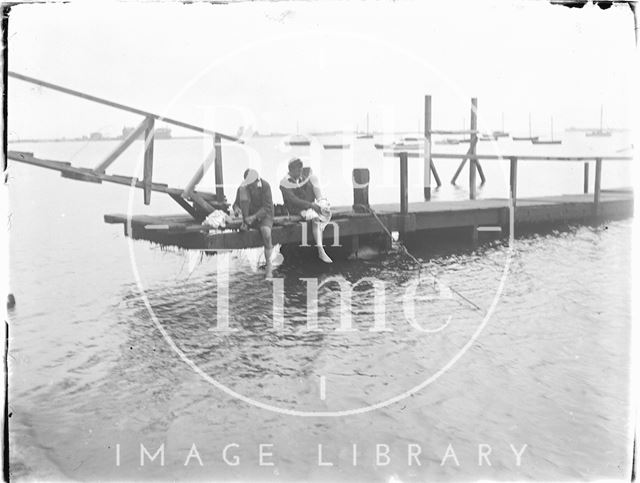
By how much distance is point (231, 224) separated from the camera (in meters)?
13.2

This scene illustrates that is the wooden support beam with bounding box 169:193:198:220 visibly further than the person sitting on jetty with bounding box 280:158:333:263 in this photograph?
No

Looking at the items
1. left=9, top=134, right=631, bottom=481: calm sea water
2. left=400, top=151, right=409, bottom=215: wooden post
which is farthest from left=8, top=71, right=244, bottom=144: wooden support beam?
left=400, top=151, right=409, bottom=215: wooden post

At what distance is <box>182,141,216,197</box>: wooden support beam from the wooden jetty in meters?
0.02

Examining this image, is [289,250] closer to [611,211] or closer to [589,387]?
[589,387]

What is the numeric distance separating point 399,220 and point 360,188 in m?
1.59

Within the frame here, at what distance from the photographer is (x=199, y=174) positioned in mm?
13438

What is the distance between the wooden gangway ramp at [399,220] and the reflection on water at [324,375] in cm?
120

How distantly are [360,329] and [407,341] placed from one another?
930 mm

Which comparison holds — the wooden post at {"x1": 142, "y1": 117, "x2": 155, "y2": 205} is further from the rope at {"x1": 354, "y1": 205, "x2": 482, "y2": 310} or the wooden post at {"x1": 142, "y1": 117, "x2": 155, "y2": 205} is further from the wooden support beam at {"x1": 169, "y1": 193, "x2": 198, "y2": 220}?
the rope at {"x1": 354, "y1": 205, "x2": 482, "y2": 310}

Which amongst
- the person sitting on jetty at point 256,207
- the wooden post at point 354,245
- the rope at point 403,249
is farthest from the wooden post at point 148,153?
the wooden post at point 354,245

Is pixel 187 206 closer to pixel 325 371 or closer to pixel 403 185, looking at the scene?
pixel 325 371

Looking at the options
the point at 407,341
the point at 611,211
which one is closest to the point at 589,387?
the point at 407,341

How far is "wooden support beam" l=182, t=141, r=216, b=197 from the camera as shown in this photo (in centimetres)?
1314

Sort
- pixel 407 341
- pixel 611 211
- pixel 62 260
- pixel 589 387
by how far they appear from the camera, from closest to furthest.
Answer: pixel 589 387 → pixel 407 341 → pixel 62 260 → pixel 611 211
